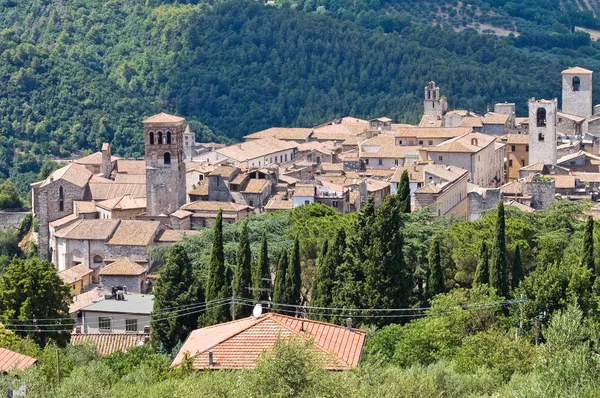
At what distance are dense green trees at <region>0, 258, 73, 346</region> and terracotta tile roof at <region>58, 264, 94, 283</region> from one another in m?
12.8

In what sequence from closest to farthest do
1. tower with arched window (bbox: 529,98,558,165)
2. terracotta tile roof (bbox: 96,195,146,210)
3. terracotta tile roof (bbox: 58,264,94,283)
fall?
terracotta tile roof (bbox: 58,264,94,283), terracotta tile roof (bbox: 96,195,146,210), tower with arched window (bbox: 529,98,558,165)

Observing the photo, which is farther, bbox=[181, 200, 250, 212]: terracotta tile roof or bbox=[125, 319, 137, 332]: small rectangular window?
bbox=[181, 200, 250, 212]: terracotta tile roof

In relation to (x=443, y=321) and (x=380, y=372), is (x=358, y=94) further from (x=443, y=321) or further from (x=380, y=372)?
(x=380, y=372)

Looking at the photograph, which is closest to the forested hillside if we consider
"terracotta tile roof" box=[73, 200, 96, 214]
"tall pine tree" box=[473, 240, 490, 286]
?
"terracotta tile roof" box=[73, 200, 96, 214]

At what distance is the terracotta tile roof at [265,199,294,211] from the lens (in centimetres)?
6262

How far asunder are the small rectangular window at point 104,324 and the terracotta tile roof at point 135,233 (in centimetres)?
909

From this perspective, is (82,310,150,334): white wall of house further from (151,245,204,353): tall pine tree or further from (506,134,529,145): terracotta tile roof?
(506,134,529,145): terracotta tile roof

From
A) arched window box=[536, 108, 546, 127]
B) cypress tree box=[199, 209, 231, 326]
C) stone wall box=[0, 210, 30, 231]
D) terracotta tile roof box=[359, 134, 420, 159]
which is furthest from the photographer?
terracotta tile roof box=[359, 134, 420, 159]

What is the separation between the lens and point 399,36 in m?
142

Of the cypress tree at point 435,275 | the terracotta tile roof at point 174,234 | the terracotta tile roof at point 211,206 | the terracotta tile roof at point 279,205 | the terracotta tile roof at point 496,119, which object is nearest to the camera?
the cypress tree at point 435,275

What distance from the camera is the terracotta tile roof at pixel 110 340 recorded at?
43094 millimetres

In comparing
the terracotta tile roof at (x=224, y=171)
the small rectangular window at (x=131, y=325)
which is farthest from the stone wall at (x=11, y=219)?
the small rectangular window at (x=131, y=325)

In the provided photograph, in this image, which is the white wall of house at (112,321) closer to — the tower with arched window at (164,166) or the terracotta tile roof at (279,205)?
the terracotta tile roof at (279,205)

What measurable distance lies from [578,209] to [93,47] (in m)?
87.5
